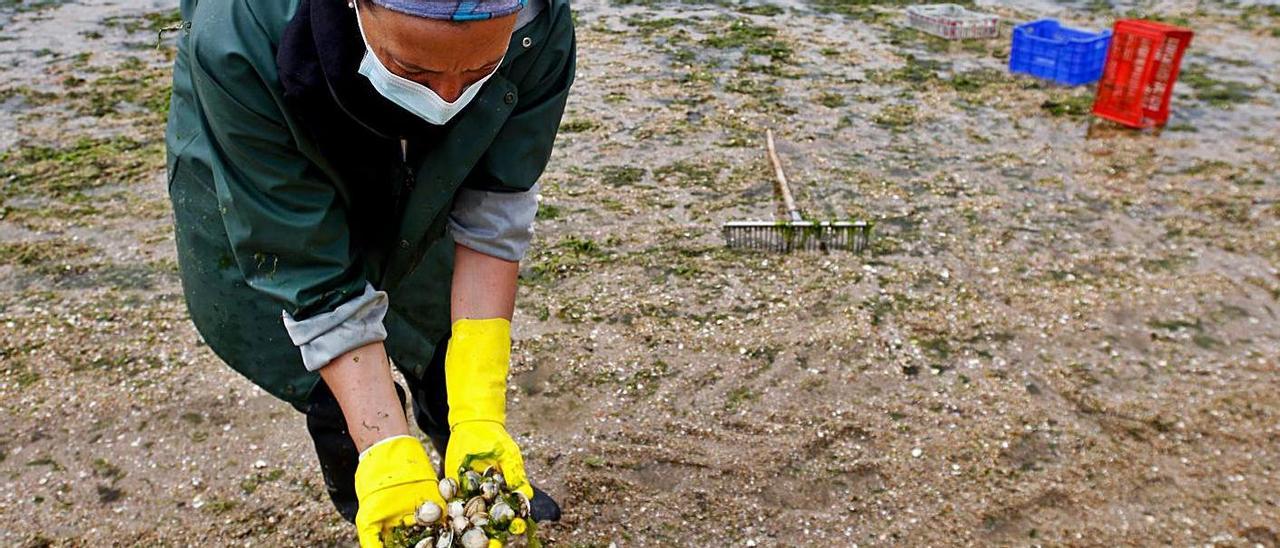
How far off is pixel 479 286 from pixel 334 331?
0.37 metres

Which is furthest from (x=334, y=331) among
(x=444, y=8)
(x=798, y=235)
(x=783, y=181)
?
(x=783, y=181)

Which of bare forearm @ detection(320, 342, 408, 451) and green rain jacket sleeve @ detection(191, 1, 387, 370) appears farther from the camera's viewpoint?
bare forearm @ detection(320, 342, 408, 451)

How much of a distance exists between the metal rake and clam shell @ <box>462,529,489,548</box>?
2.53 metres

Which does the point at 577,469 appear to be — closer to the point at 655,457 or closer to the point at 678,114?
the point at 655,457

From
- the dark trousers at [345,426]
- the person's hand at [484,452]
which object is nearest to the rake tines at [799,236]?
the dark trousers at [345,426]

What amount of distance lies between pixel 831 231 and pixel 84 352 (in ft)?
9.48

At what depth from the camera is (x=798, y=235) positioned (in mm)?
4148

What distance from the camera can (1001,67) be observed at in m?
6.55

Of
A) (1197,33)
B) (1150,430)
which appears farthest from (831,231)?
(1197,33)

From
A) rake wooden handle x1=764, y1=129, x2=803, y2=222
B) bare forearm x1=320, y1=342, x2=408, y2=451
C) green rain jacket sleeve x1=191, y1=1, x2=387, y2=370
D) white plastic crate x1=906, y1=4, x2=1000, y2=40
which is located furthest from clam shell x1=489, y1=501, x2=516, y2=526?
white plastic crate x1=906, y1=4, x2=1000, y2=40

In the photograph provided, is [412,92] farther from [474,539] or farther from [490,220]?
[474,539]

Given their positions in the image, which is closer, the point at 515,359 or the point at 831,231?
the point at 515,359

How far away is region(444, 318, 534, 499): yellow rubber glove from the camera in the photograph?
194 centimetres

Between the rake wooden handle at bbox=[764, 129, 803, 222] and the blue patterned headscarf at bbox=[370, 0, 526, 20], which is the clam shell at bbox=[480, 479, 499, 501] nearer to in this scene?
the blue patterned headscarf at bbox=[370, 0, 526, 20]
